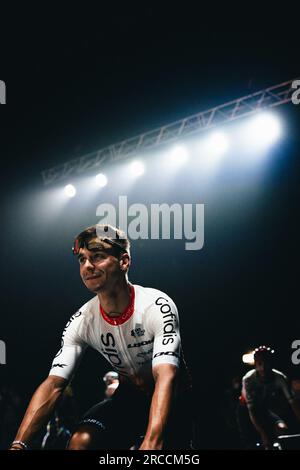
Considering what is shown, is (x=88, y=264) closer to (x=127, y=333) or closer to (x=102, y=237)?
(x=102, y=237)

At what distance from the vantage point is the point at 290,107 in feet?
33.3

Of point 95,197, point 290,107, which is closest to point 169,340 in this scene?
point 290,107

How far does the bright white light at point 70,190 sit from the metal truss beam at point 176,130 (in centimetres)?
42

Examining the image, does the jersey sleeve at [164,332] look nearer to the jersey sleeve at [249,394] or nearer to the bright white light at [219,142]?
the jersey sleeve at [249,394]

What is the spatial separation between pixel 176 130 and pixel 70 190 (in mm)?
3829

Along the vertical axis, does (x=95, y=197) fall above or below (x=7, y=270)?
above

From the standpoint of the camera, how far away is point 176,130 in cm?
1138

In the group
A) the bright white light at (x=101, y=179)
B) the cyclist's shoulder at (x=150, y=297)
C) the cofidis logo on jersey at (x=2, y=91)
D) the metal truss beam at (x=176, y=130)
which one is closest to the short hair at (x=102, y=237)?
the cyclist's shoulder at (x=150, y=297)

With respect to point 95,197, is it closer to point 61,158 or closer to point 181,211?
point 61,158

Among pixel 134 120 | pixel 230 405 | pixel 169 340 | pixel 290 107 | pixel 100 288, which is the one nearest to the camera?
pixel 169 340

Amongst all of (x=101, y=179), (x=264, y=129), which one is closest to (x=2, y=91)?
(x=101, y=179)

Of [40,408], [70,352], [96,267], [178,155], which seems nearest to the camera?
[40,408]

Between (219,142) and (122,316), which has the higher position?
(219,142)

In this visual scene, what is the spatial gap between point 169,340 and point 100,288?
1.86 ft
